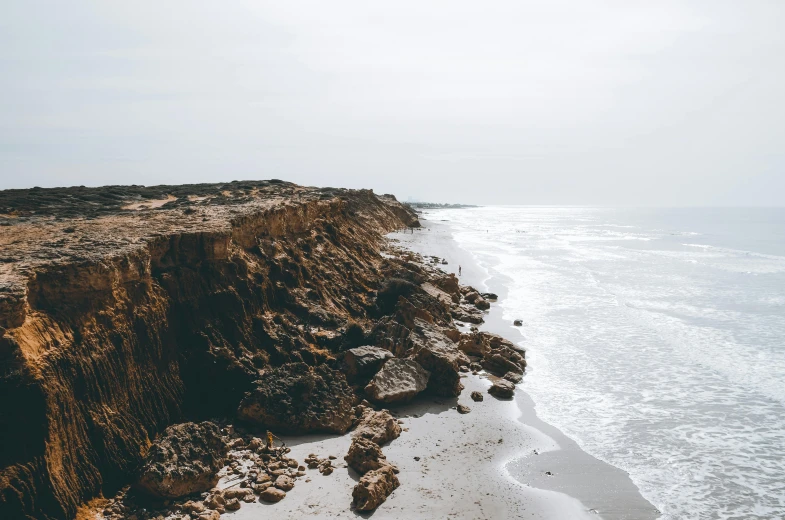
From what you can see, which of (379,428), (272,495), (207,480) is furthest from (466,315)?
(207,480)

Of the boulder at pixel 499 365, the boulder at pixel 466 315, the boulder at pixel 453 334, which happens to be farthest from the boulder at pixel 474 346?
the boulder at pixel 466 315

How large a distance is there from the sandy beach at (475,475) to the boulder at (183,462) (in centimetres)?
96

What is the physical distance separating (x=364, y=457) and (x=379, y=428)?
1.25 meters

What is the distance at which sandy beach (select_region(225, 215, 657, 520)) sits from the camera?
795cm

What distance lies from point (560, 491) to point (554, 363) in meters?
7.09

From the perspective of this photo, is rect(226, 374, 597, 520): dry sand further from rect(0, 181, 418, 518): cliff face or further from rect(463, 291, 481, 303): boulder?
rect(463, 291, 481, 303): boulder

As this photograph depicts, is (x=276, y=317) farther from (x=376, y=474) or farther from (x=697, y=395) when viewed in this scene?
(x=697, y=395)

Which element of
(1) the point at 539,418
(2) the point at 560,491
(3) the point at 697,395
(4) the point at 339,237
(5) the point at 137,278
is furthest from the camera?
(4) the point at 339,237

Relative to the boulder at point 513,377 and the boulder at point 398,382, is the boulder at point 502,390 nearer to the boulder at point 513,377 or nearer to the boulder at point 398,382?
the boulder at point 513,377

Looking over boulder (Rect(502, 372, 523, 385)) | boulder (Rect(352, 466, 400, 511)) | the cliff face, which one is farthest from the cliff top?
boulder (Rect(502, 372, 523, 385))

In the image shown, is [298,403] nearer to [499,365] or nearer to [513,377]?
[513,377]

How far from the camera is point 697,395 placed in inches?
520

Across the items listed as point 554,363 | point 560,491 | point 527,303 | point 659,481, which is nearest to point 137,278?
point 560,491

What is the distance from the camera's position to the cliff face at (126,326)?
7055 millimetres
